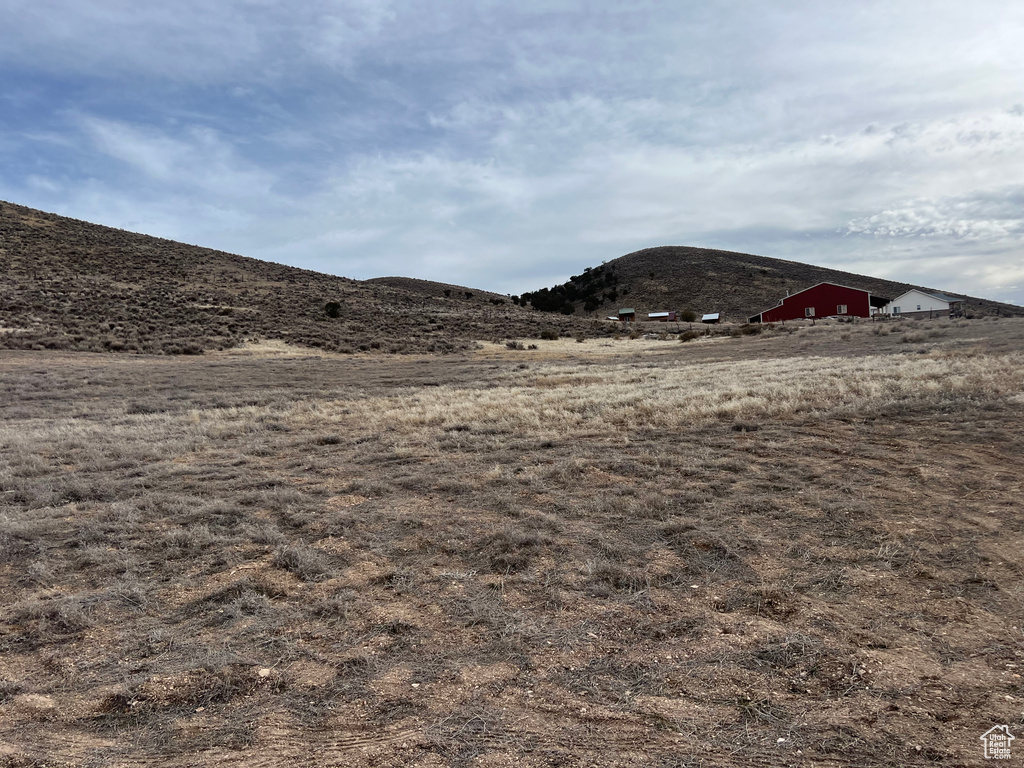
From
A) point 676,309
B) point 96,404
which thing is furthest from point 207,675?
point 676,309

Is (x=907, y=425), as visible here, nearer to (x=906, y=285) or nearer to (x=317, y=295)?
(x=317, y=295)

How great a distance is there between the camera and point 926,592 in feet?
15.1

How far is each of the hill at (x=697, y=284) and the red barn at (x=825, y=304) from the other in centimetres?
1368

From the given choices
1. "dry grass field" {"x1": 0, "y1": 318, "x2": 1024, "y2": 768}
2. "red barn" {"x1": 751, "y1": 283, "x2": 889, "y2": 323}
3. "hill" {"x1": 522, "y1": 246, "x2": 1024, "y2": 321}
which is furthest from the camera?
"hill" {"x1": 522, "y1": 246, "x2": 1024, "y2": 321}

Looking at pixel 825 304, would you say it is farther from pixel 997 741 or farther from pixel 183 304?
pixel 997 741

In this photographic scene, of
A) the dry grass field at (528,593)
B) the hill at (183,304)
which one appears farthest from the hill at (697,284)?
the dry grass field at (528,593)

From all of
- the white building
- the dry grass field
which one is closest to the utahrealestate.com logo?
the dry grass field

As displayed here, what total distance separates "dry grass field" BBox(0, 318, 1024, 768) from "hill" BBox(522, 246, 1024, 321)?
3046 inches

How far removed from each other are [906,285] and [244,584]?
119 m

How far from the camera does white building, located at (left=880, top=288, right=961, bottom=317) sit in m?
59.0

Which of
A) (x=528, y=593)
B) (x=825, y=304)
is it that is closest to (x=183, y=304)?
(x=528, y=593)

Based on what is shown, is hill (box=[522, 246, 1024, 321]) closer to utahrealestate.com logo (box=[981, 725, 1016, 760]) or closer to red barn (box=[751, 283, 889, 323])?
red barn (box=[751, 283, 889, 323])

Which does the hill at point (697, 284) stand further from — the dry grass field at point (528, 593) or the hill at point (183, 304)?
the dry grass field at point (528, 593)

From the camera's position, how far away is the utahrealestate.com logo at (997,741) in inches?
115
